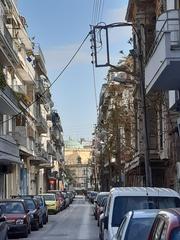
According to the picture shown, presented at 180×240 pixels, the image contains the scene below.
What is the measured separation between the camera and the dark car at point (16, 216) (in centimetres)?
2778

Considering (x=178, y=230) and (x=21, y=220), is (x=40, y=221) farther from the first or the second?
(x=178, y=230)

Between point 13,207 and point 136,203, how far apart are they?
16.1 metres

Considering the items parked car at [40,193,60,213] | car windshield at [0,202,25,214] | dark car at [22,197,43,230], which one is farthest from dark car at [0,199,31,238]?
parked car at [40,193,60,213]

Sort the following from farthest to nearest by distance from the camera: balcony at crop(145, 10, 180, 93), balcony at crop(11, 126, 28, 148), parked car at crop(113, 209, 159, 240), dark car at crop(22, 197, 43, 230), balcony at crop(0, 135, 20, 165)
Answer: balcony at crop(11, 126, 28, 148) → balcony at crop(0, 135, 20, 165) → dark car at crop(22, 197, 43, 230) → balcony at crop(145, 10, 180, 93) → parked car at crop(113, 209, 159, 240)

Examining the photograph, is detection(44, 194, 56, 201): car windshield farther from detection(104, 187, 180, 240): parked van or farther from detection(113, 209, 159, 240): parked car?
detection(113, 209, 159, 240): parked car

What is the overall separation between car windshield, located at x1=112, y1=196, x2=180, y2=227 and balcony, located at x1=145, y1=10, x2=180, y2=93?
563 cm

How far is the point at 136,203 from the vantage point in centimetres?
1425

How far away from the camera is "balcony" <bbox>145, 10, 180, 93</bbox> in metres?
19.0

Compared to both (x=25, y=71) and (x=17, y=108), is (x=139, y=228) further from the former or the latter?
(x=25, y=71)

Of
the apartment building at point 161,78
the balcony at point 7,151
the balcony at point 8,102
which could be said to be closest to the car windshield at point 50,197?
the balcony at point 7,151

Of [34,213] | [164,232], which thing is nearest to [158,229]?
[164,232]

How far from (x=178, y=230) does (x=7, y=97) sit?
41.1 meters

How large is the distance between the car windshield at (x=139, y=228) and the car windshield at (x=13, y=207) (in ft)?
61.1

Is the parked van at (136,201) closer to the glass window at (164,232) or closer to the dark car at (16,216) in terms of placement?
the glass window at (164,232)
